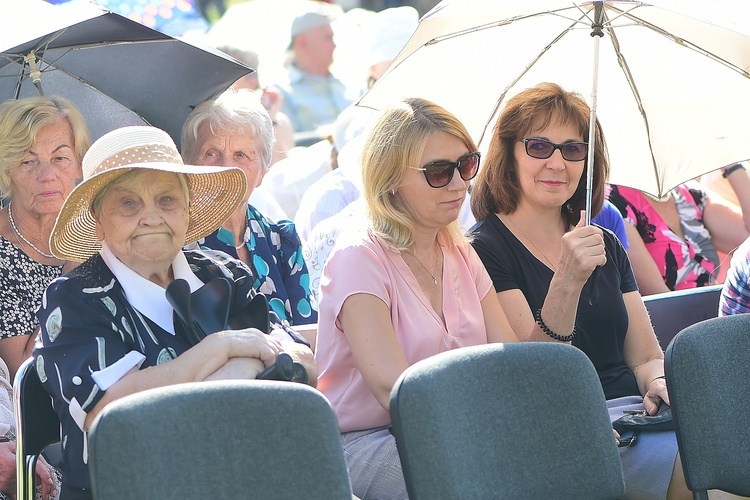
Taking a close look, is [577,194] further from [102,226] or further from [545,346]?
[102,226]

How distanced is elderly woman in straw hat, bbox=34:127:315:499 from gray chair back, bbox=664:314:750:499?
1013mm

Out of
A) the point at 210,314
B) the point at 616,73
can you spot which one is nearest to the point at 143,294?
the point at 210,314

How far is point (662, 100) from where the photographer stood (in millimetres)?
3605

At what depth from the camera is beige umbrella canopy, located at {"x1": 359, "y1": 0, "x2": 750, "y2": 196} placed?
336 cm

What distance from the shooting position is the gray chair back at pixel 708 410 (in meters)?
2.76

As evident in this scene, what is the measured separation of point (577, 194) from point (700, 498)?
142 cm

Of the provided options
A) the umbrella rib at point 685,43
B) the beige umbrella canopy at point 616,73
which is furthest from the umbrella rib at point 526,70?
the umbrella rib at point 685,43

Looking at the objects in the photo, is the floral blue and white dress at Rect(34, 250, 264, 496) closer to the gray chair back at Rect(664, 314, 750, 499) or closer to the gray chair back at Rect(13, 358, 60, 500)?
the gray chair back at Rect(13, 358, 60, 500)

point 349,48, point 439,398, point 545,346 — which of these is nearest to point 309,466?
point 439,398

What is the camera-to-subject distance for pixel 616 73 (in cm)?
367

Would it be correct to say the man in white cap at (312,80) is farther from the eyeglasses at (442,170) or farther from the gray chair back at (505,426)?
the gray chair back at (505,426)

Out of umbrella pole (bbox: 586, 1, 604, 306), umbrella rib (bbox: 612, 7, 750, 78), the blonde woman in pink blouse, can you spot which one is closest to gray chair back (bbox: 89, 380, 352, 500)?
the blonde woman in pink blouse

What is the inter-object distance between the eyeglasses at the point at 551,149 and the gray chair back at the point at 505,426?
1.15 m

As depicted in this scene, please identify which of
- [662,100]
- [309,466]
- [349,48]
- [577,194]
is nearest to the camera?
[309,466]
